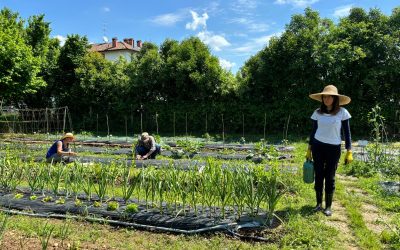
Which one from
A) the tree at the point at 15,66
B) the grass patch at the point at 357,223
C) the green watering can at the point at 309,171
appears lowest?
the grass patch at the point at 357,223

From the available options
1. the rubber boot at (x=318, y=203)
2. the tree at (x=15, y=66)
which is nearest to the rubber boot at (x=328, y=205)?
the rubber boot at (x=318, y=203)

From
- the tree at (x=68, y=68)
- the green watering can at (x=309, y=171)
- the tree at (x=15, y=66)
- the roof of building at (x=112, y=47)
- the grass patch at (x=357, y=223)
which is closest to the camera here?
the grass patch at (x=357, y=223)

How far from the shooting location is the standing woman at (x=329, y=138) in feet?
14.3

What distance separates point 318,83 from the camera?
12789 millimetres

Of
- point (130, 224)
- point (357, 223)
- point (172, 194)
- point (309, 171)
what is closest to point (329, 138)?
point (309, 171)

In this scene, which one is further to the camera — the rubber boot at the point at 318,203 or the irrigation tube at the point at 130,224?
the rubber boot at the point at 318,203

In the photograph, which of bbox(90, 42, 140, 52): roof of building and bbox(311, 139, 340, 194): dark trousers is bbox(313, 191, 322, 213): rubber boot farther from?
bbox(90, 42, 140, 52): roof of building

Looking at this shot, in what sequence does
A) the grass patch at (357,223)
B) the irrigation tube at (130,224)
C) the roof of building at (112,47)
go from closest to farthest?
the grass patch at (357,223)
the irrigation tube at (130,224)
the roof of building at (112,47)

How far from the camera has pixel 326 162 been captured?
4418mm

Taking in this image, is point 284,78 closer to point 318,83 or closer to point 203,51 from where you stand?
point 318,83

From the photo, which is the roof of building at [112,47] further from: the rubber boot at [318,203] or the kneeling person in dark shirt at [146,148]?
the rubber boot at [318,203]

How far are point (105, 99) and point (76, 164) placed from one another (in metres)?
11.9

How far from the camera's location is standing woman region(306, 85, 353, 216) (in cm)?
436

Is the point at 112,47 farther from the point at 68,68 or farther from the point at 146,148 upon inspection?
the point at 146,148
